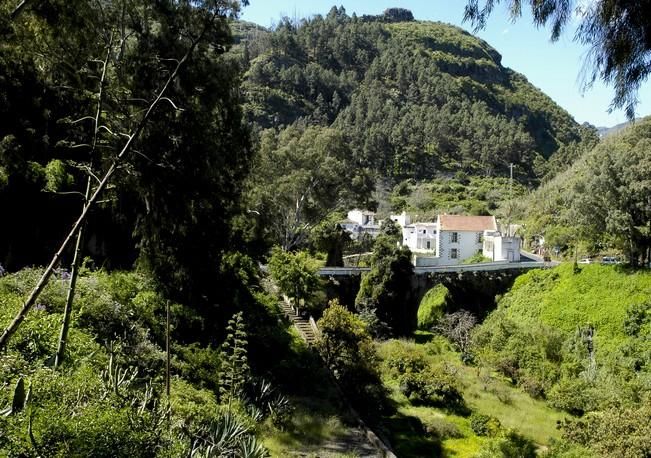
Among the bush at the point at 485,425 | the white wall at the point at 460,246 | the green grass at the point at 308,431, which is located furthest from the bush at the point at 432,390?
the white wall at the point at 460,246

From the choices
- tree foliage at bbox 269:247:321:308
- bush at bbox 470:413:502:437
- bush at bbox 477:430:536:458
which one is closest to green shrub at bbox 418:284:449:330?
tree foliage at bbox 269:247:321:308

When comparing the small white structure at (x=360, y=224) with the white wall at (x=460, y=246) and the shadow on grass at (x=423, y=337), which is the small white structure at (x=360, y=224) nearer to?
the white wall at (x=460, y=246)

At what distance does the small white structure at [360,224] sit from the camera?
55.0m

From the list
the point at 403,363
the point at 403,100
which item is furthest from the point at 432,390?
the point at 403,100

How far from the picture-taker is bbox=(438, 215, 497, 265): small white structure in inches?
1700

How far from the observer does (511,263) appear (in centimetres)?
3397

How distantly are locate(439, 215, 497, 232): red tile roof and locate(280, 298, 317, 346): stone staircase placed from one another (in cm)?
2306

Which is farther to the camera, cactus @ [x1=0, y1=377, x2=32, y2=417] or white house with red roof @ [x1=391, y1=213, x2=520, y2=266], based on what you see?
white house with red roof @ [x1=391, y1=213, x2=520, y2=266]

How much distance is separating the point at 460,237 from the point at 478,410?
25898mm

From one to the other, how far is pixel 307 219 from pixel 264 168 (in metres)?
4.53

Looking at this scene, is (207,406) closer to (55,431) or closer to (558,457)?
(55,431)

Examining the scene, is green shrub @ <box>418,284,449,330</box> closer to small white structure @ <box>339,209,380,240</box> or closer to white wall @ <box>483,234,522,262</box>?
white wall @ <box>483,234,522,262</box>

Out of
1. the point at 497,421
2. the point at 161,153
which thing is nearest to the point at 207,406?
the point at 161,153

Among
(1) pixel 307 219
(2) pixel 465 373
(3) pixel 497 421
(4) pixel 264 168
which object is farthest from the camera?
(1) pixel 307 219
